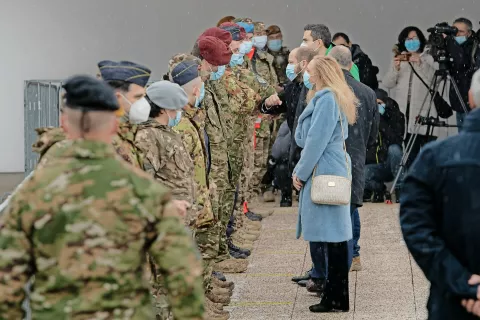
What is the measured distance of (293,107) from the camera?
9.74 m

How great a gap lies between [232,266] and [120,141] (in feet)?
14.3

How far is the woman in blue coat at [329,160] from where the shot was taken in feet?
25.9

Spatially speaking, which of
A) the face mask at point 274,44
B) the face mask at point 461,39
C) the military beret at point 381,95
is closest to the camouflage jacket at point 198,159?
the military beret at point 381,95

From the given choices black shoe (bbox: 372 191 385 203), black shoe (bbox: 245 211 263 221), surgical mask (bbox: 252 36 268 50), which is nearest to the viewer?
black shoe (bbox: 245 211 263 221)

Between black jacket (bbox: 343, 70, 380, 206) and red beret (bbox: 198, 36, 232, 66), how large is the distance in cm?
89

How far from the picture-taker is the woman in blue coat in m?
7.89

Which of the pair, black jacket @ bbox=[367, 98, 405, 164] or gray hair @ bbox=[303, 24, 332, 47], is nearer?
gray hair @ bbox=[303, 24, 332, 47]

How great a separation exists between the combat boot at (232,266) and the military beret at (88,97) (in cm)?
561

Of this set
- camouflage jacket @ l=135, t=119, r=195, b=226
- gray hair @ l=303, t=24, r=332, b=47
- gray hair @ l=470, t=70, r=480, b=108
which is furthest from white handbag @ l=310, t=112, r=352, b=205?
gray hair @ l=470, t=70, r=480, b=108

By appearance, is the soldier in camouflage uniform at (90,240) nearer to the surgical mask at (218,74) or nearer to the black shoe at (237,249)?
the surgical mask at (218,74)

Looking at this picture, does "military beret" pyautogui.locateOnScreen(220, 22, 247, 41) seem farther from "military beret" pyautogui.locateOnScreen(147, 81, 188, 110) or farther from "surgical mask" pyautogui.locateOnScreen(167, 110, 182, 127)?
"military beret" pyautogui.locateOnScreen(147, 81, 188, 110)

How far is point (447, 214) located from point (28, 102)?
544cm

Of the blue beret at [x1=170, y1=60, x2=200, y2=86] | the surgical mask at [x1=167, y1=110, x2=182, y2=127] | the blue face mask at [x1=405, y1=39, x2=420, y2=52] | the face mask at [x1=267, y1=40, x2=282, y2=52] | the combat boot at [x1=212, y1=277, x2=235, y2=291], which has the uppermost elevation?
the blue face mask at [x1=405, y1=39, x2=420, y2=52]

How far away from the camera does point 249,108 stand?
10039mm
